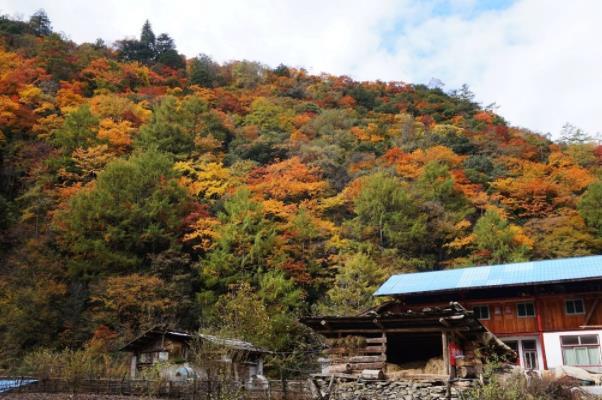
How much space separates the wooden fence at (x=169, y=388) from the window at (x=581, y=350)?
1300 centimetres

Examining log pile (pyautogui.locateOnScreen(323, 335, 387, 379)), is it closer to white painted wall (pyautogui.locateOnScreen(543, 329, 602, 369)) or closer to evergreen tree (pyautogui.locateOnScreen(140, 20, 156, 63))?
white painted wall (pyautogui.locateOnScreen(543, 329, 602, 369))

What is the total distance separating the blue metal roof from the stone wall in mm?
10136

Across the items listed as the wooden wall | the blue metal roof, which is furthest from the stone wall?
the wooden wall

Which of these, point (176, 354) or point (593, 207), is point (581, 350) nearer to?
point (176, 354)

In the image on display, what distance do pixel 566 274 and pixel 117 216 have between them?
82.9 feet

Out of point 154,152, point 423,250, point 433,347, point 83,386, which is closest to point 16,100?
point 154,152

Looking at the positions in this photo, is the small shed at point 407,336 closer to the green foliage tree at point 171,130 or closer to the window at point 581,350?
the window at point 581,350

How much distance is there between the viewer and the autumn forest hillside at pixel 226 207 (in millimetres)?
29781

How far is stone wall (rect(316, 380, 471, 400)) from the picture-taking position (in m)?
15.7

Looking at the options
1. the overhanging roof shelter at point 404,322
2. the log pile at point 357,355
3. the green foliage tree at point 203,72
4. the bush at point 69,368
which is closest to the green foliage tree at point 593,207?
the overhanging roof shelter at point 404,322

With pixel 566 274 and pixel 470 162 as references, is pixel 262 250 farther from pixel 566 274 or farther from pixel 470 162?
pixel 470 162

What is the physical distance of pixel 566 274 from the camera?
24.3 m

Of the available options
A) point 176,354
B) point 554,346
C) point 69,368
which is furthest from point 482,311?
point 69,368

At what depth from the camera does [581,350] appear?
920 inches
